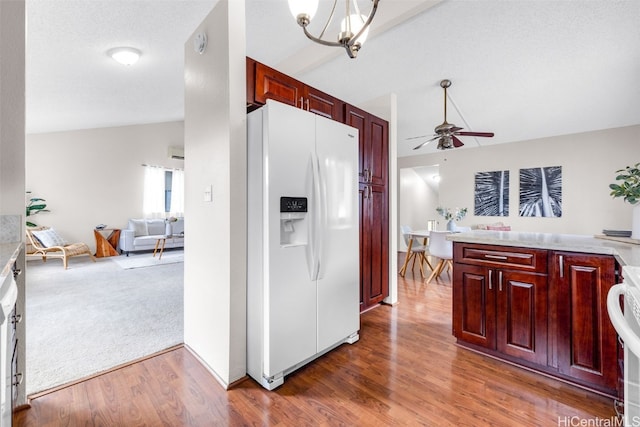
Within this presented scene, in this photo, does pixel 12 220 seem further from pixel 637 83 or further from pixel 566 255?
pixel 637 83

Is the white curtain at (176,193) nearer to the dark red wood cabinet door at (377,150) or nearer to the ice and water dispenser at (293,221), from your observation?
the dark red wood cabinet door at (377,150)

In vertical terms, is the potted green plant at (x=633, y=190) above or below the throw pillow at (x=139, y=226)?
above

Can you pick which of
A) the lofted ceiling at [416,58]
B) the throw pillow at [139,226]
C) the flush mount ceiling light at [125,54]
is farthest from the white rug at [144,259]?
the flush mount ceiling light at [125,54]

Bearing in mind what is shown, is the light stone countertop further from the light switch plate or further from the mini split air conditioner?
the mini split air conditioner

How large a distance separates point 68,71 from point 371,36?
12.2ft

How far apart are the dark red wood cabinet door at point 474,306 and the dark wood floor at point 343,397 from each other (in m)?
0.16

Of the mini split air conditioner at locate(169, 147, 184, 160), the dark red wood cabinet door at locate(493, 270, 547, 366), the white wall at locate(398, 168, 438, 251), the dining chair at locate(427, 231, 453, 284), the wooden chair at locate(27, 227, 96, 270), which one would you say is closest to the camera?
the dark red wood cabinet door at locate(493, 270, 547, 366)

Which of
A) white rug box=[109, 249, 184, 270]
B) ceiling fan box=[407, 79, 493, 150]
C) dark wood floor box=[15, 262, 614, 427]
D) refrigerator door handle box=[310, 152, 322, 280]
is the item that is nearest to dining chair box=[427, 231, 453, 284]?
ceiling fan box=[407, 79, 493, 150]

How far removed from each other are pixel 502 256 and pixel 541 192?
4.55 meters

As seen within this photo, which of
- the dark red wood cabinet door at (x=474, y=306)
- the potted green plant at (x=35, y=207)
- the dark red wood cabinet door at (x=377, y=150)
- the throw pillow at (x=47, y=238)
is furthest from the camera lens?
the potted green plant at (x=35, y=207)

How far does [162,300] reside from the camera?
3.36m

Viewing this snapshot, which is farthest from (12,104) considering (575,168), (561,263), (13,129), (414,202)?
(414,202)

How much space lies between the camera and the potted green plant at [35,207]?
5.61 m

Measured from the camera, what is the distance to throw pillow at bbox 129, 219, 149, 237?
21.5 ft
